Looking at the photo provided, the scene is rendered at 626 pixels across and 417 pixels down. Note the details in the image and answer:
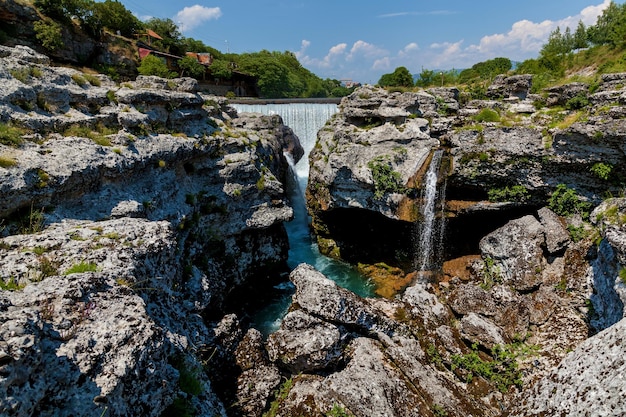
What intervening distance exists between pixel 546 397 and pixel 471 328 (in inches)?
249

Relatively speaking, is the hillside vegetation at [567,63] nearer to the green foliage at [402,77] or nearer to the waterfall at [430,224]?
the green foliage at [402,77]

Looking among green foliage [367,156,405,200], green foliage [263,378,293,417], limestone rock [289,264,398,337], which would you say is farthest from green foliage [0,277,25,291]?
green foliage [367,156,405,200]

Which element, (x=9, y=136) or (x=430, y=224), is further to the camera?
(x=430, y=224)

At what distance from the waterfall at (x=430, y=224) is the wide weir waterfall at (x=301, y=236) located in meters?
3.66

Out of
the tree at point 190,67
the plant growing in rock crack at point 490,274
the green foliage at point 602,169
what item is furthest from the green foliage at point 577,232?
the tree at point 190,67

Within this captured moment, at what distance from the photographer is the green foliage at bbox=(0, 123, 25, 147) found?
9.08 metres

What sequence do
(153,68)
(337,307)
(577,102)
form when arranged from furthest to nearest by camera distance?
(153,68)
(577,102)
(337,307)

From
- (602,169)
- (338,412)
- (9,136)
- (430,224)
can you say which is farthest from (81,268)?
(602,169)

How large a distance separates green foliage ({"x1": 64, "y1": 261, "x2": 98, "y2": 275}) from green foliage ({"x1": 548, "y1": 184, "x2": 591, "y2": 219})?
1893 cm

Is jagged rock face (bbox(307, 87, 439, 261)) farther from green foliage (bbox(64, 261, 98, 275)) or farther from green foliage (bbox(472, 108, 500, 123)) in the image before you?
green foliage (bbox(64, 261, 98, 275))

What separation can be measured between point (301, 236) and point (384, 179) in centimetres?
1066

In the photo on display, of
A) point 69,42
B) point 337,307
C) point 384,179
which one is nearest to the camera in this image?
point 337,307

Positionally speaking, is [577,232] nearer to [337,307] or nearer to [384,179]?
[384,179]

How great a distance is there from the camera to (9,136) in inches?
360
